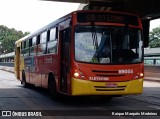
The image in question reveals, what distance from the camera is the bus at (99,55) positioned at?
12.5 m

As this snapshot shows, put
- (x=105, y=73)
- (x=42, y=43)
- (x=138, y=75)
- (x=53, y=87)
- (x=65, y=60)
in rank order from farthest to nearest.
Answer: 1. (x=42, y=43)
2. (x=53, y=87)
3. (x=65, y=60)
4. (x=138, y=75)
5. (x=105, y=73)

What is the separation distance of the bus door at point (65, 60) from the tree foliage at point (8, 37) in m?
135

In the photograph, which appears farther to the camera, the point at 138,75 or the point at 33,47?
the point at 33,47

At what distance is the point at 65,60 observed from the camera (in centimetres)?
1349

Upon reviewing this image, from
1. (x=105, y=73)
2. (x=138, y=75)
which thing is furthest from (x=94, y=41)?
(x=138, y=75)

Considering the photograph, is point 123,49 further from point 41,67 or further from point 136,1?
point 136,1

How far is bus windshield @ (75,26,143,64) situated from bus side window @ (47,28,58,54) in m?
2.11

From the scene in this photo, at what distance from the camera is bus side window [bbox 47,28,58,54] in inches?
583

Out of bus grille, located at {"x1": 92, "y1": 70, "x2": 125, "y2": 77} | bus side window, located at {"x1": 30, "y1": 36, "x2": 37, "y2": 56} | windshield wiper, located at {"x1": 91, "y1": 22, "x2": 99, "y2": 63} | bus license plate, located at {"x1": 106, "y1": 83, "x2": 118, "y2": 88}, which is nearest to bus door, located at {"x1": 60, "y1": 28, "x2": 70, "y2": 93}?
windshield wiper, located at {"x1": 91, "y1": 22, "x2": 99, "y2": 63}

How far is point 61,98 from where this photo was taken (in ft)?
48.7

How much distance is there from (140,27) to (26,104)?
473 centimetres

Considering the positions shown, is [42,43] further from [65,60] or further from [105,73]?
[105,73]

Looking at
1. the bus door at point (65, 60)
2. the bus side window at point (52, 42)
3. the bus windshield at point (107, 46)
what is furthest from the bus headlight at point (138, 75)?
the bus side window at point (52, 42)

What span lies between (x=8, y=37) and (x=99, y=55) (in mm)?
137813
